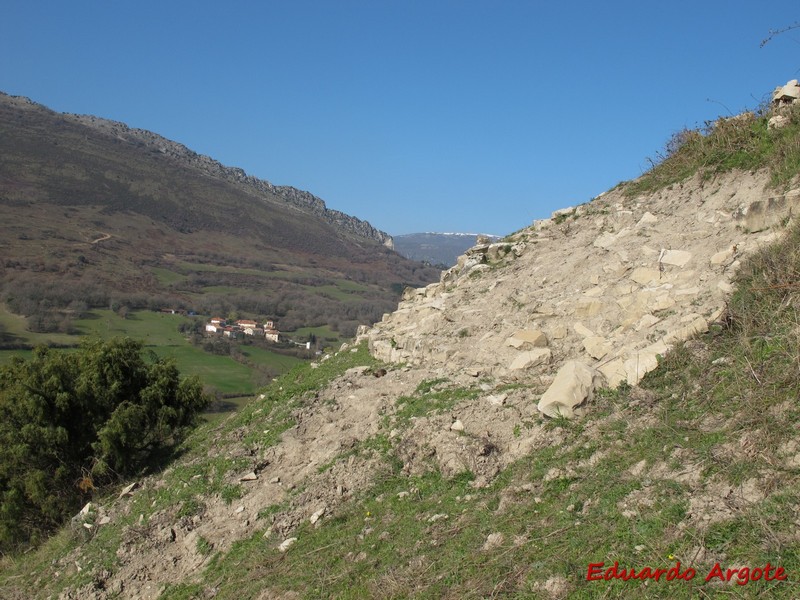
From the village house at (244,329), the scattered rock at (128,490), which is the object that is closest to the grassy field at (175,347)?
the village house at (244,329)

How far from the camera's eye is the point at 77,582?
352 inches

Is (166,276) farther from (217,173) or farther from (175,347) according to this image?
(217,173)

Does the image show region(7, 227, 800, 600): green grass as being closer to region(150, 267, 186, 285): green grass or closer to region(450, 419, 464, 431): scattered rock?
region(450, 419, 464, 431): scattered rock

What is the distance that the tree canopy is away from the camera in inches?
507

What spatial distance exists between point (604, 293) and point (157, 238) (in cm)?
11430

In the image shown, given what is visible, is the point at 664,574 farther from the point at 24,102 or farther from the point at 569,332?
the point at 24,102

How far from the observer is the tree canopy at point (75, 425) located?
12.9m

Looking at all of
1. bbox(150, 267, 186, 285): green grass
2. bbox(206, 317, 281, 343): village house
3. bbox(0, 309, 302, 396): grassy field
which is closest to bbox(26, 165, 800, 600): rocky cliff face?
bbox(0, 309, 302, 396): grassy field

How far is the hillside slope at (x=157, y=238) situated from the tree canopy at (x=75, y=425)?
47.5m

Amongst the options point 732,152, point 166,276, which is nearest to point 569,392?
point 732,152

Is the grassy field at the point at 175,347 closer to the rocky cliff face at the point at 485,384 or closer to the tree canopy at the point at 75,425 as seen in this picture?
the tree canopy at the point at 75,425

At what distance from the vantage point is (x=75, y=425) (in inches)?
551

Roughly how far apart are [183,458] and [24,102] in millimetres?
206860

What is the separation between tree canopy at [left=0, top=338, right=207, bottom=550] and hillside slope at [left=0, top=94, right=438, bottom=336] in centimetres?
4749
